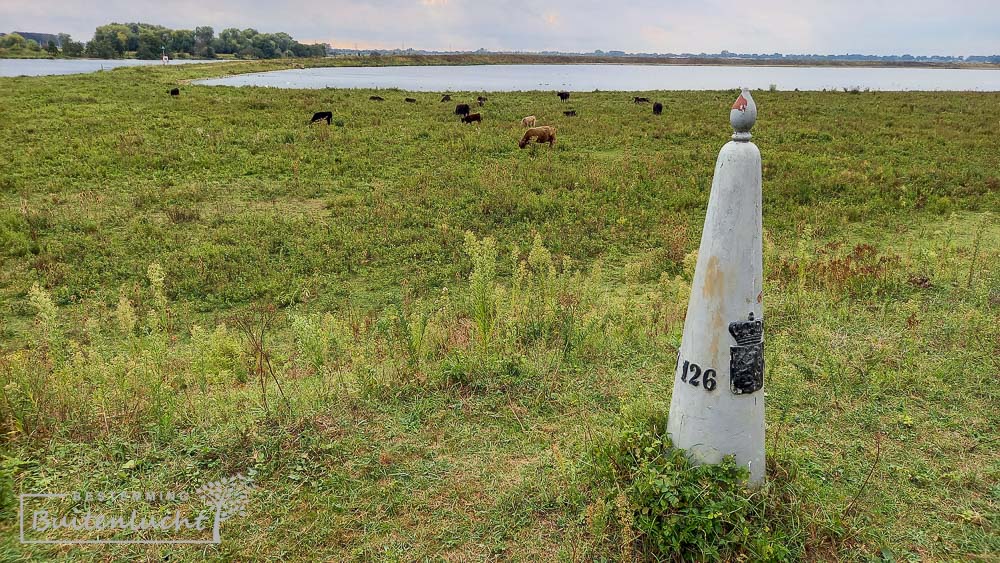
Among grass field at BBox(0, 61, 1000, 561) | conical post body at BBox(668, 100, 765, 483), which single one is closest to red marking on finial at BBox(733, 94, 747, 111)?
conical post body at BBox(668, 100, 765, 483)

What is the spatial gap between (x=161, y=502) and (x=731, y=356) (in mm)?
3572

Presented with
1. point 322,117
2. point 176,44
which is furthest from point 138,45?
point 322,117

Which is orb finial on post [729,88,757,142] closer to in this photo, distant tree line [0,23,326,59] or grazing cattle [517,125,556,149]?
grazing cattle [517,125,556,149]

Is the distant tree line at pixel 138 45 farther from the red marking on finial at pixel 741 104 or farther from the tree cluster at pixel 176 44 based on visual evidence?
the red marking on finial at pixel 741 104

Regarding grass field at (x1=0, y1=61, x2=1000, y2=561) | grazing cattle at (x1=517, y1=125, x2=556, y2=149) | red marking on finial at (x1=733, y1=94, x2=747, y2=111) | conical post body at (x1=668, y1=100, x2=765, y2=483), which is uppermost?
red marking on finial at (x1=733, y1=94, x2=747, y2=111)

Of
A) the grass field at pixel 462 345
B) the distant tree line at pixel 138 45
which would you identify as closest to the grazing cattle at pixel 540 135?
the grass field at pixel 462 345

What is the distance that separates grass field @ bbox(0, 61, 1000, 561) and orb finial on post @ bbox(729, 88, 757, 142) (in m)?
1.81

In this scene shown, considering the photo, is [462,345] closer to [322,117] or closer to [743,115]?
[743,115]

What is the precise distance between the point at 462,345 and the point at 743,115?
381cm

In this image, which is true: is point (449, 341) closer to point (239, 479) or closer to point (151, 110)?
point (239, 479)

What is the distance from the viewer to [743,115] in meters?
3.06

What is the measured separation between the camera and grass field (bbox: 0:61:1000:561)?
3535 mm

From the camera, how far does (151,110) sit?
2255cm

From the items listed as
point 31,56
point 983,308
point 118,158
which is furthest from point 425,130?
point 31,56
